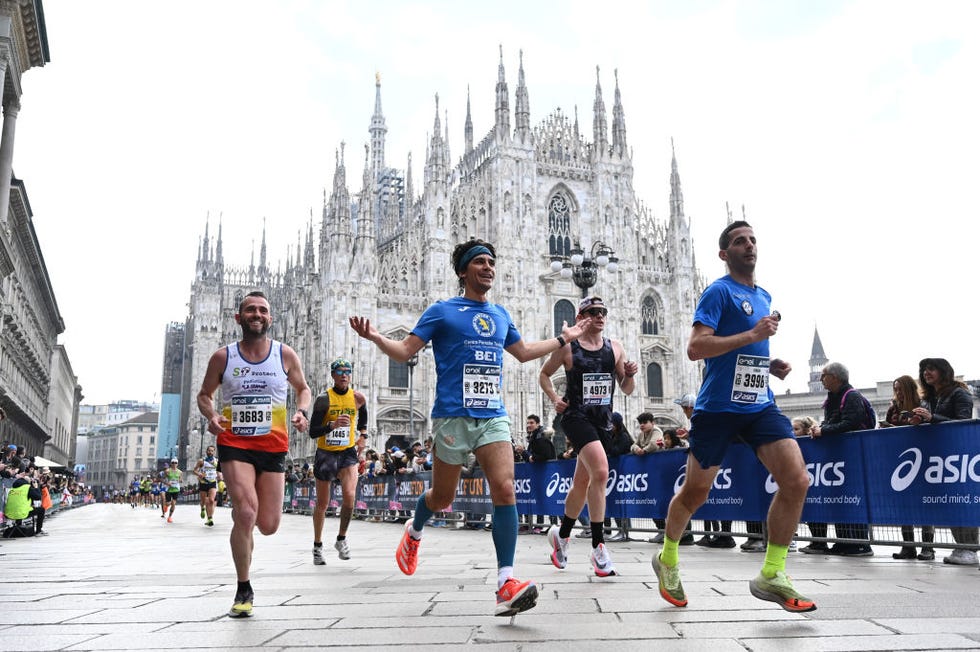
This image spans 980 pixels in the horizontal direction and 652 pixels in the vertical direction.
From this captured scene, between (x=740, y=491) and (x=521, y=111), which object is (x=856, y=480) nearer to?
(x=740, y=491)

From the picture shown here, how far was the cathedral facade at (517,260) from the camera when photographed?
145ft

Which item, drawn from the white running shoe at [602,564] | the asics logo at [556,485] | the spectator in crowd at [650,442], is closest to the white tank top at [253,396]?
the white running shoe at [602,564]

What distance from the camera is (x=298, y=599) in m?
5.06

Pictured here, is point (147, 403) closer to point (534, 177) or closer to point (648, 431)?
point (534, 177)

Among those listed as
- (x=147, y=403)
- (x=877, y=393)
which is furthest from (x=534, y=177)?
(x=147, y=403)

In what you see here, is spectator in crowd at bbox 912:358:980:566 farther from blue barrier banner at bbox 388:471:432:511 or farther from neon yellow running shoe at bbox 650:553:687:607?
blue barrier banner at bbox 388:471:432:511

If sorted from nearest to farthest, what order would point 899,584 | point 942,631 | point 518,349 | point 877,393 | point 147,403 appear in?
point 942,631 < point 518,349 < point 899,584 < point 877,393 < point 147,403

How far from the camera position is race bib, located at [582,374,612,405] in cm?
666

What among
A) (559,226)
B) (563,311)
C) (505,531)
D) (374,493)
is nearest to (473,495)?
(374,493)

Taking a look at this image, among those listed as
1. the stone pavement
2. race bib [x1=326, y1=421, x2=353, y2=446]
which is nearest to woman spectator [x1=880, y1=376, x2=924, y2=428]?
the stone pavement

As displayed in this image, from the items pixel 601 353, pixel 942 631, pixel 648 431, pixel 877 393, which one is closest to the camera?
pixel 942 631

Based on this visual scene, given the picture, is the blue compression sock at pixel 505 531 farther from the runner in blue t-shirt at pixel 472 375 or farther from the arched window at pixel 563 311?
the arched window at pixel 563 311

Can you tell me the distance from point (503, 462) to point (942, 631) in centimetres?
210

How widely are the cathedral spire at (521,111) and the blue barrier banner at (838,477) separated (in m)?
42.1
